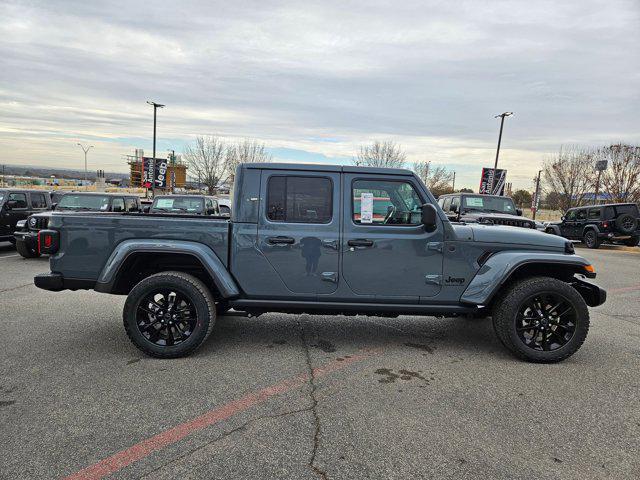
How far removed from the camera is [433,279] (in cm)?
419

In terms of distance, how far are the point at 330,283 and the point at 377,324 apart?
157 cm

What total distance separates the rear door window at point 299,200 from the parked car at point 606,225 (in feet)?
53.2

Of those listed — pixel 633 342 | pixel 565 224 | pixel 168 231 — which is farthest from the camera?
pixel 565 224

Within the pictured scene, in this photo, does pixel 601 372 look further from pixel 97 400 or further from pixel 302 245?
pixel 97 400

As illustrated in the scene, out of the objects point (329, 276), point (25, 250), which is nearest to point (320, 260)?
point (329, 276)

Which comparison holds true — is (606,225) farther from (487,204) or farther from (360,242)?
(360,242)

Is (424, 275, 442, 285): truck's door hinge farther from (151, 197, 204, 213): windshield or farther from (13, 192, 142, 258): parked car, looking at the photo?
(151, 197, 204, 213): windshield

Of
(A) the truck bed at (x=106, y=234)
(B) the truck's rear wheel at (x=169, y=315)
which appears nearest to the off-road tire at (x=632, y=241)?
(A) the truck bed at (x=106, y=234)

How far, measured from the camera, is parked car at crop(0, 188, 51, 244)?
36.2 ft

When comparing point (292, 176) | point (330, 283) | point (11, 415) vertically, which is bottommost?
point (11, 415)

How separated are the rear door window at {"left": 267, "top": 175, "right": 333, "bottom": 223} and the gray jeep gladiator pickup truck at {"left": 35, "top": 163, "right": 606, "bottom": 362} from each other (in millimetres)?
10

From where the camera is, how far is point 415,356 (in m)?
4.33

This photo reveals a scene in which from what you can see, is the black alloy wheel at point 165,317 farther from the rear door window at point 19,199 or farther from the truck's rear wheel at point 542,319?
the rear door window at point 19,199

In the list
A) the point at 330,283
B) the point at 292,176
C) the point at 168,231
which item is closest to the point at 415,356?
the point at 330,283
